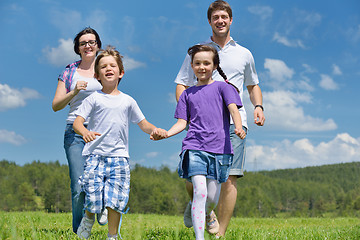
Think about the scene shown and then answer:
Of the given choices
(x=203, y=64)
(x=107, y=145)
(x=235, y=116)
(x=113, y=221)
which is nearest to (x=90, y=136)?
(x=107, y=145)

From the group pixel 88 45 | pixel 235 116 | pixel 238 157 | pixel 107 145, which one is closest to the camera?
pixel 235 116

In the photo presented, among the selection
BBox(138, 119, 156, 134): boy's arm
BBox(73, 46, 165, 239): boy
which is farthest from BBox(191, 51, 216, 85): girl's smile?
BBox(138, 119, 156, 134): boy's arm

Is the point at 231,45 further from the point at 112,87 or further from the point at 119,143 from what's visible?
the point at 119,143

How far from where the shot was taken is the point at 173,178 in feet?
318

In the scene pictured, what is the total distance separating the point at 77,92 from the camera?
200 inches

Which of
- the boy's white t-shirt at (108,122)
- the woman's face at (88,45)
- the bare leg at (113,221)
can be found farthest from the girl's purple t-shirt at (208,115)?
the woman's face at (88,45)

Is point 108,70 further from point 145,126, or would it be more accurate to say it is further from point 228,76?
point 228,76

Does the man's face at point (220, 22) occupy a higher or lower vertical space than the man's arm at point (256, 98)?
higher

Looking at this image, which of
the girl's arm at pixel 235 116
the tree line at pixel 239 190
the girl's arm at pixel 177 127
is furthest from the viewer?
the tree line at pixel 239 190

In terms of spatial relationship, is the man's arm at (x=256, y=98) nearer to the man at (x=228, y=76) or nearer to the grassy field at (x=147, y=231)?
the man at (x=228, y=76)

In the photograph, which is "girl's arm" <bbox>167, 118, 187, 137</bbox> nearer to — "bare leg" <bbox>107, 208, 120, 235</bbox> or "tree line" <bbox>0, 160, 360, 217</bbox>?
"bare leg" <bbox>107, 208, 120, 235</bbox>

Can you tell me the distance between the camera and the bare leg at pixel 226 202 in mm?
5203

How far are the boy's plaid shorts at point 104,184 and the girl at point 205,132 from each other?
752 millimetres

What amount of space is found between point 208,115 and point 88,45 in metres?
2.24
